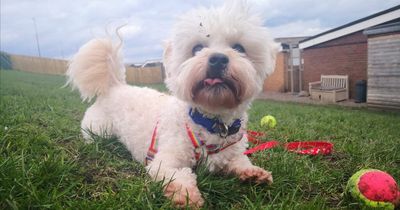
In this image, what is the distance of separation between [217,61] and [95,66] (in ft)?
8.31

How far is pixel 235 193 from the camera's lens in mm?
2482

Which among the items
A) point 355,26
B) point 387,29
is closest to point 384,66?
point 387,29

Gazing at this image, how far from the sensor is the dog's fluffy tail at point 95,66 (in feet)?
15.2

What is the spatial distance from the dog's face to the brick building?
1404 cm

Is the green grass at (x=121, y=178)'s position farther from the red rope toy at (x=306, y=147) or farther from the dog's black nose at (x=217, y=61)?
the dog's black nose at (x=217, y=61)

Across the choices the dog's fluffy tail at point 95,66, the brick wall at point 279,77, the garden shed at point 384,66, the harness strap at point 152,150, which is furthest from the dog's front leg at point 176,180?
the brick wall at point 279,77

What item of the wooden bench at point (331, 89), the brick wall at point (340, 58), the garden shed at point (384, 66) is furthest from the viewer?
the wooden bench at point (331, 89)

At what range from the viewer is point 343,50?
18547mm

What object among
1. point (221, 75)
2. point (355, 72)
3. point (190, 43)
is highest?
point (190, 43)

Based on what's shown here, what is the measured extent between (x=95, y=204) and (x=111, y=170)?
713mm

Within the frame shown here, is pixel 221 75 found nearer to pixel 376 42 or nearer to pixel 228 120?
pixel 228 120

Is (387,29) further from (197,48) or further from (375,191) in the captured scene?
(375,191)

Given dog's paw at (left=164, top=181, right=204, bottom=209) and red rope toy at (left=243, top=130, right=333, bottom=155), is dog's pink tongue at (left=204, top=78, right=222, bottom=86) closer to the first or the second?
dog's paw at (left=164, top=181, right=204, bottom=209)

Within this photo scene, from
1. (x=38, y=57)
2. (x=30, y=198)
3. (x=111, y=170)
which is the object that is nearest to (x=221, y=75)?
(x=111, y=170)
